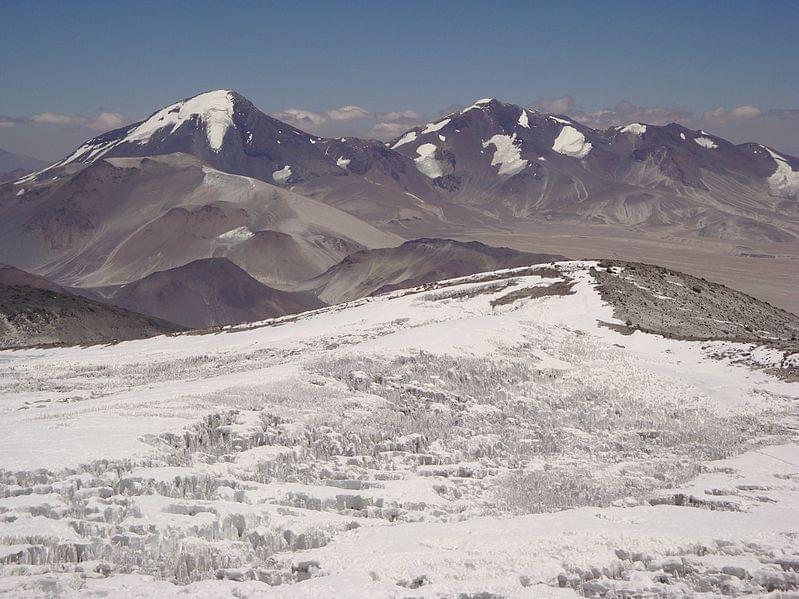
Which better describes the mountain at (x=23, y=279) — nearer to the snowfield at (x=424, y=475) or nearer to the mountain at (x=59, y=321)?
the mountain at (x=59, y=321)

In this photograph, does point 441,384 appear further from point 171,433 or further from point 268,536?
point 268,536

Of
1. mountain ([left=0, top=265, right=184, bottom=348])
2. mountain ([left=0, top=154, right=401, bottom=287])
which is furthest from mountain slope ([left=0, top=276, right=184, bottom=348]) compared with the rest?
mountain ([left=0, top=154, right=401, bottom=287])

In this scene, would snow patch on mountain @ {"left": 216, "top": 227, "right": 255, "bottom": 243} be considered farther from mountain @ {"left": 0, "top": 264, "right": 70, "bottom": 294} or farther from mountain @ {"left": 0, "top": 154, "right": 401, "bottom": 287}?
mountain @ {"left": 0, "top": 264, "right": 70, "bottom": 294}

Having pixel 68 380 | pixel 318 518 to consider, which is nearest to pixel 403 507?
pixel 318 518

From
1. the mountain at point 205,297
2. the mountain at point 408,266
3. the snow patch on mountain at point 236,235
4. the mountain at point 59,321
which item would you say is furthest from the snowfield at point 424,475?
the snow patch on mountain at point 236,235

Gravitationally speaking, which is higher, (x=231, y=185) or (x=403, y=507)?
(x=231, y=185)

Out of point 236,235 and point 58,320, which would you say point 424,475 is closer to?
point 58,320
